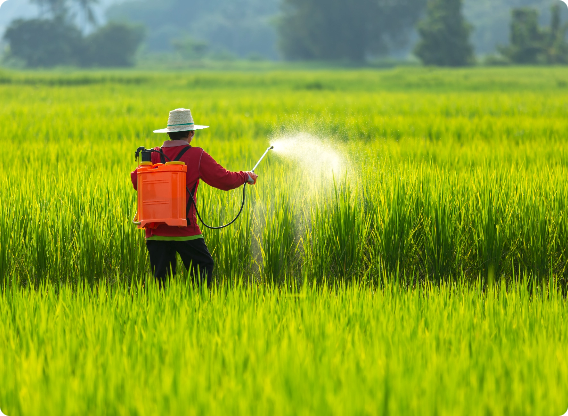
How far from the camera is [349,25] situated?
62344 mm

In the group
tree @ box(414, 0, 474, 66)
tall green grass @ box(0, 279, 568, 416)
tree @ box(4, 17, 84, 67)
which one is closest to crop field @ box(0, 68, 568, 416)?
tall green grass @ box(0, 279, 568, 416)

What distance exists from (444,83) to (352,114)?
16.5 meters

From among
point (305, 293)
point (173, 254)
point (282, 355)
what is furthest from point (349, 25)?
point (282, 355)

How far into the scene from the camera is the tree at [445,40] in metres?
52.3

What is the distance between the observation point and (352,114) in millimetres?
11883

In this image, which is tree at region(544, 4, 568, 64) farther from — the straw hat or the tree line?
the straw hat

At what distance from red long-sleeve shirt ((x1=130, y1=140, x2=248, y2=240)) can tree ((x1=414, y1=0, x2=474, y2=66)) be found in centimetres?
5281

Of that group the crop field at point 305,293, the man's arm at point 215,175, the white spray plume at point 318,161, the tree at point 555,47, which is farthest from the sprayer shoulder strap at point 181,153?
the tree at point 555,47

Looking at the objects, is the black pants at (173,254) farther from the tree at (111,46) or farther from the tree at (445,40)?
the tree at (111,46)

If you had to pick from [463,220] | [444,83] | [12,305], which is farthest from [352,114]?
[444,83]

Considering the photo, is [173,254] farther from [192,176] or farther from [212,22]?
[212,22]

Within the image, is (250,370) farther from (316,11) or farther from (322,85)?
(316,11)

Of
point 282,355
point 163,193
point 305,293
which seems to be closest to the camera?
point 282,355

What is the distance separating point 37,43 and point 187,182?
66.1 meters
